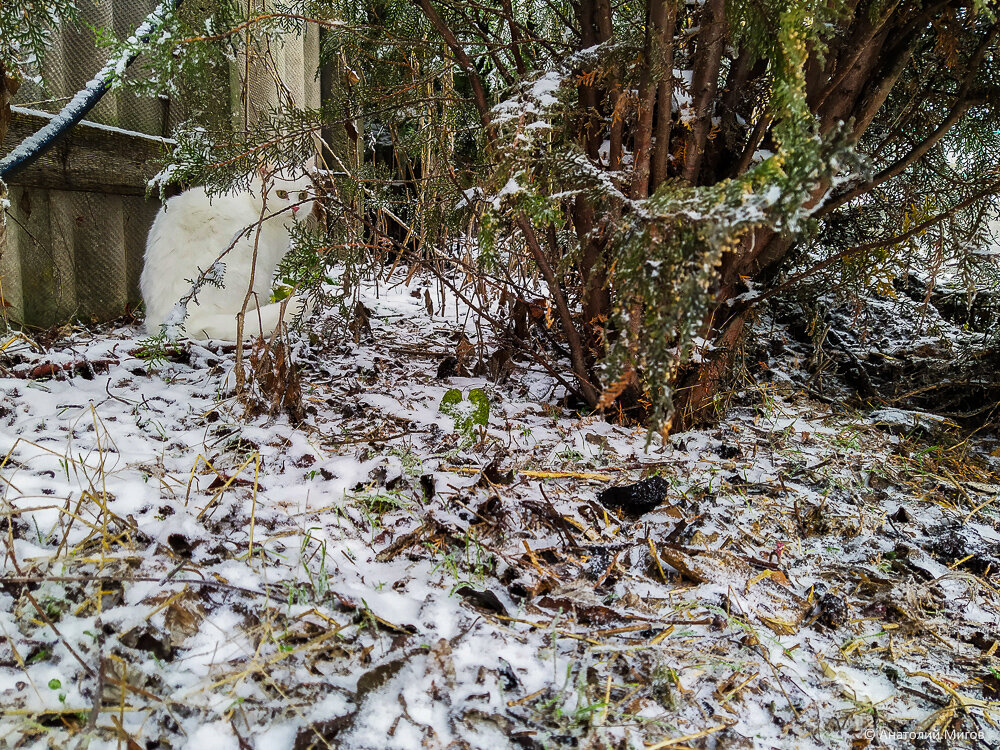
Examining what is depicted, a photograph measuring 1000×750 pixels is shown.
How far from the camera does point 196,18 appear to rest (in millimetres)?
1927

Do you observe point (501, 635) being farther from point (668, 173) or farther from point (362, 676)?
point (668, 173)

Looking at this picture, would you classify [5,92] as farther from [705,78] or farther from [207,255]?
[705,78]

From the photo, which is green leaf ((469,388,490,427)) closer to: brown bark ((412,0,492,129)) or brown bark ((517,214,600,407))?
brown bark ((517,214,600,407))

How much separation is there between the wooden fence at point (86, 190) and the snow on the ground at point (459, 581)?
1.69ft

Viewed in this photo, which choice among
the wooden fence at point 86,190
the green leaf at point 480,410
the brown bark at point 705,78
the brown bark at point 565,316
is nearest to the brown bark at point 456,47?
the brown bark at point 565,316

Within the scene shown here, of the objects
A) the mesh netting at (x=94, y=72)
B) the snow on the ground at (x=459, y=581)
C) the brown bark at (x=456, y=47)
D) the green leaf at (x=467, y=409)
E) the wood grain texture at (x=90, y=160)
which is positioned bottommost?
the snow on the ground at (x=459, y=581)

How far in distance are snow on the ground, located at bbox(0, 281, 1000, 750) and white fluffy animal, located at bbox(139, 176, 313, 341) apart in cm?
40

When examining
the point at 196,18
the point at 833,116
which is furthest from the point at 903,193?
the point at 196,18

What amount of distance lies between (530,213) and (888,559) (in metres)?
1.09

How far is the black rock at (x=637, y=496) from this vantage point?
141 centimetres

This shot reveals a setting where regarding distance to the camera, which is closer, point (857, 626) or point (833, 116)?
point (857, 626)

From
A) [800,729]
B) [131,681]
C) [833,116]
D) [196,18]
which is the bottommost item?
[800,729]

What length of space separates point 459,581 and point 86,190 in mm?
2223

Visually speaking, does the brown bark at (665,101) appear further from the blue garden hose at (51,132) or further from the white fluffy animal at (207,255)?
the blue garden hose at (51,132)
